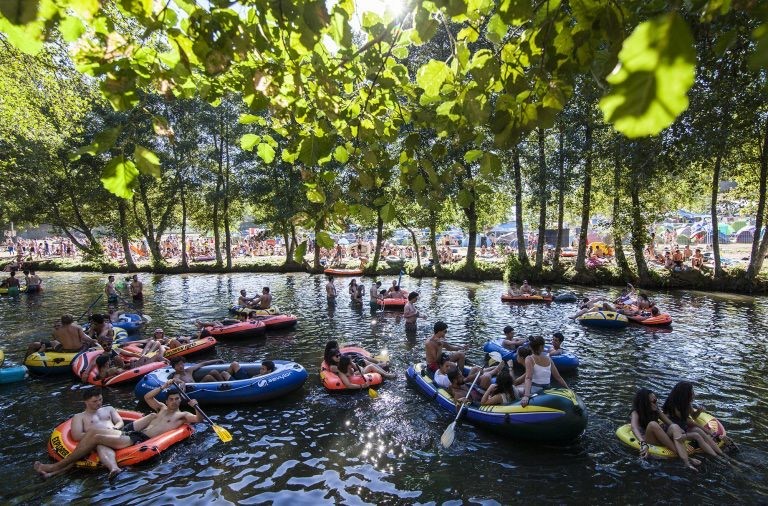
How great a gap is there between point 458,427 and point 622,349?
7.58 m

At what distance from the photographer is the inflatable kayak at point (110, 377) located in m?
11.9

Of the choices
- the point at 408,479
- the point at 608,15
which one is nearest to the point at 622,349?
the point at 408,479

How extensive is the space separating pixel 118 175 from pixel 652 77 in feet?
7.41

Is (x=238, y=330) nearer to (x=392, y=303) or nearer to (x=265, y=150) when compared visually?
(x=392, y=303)

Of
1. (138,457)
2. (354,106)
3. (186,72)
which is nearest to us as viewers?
(186,72)

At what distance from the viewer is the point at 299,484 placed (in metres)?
7.41

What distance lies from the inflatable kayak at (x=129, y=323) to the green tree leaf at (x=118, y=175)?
17.0 metres

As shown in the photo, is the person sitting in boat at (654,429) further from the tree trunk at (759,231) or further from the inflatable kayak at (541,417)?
the tree trunk at (759,231)

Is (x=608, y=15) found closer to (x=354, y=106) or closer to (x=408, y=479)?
(x=354, y=106)

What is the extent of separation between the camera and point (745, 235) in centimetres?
4300

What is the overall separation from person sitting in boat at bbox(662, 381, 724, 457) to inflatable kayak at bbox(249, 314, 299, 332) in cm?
1289

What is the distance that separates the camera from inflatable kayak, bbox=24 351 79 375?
41.3 feet

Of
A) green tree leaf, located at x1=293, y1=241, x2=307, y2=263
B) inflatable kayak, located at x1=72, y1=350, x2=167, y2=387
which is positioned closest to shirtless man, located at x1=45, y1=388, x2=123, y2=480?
inflatable kayak, located at x1=72, y1=350, x2=167, y2=387

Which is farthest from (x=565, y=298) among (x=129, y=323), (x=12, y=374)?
(x=12, y=374)
